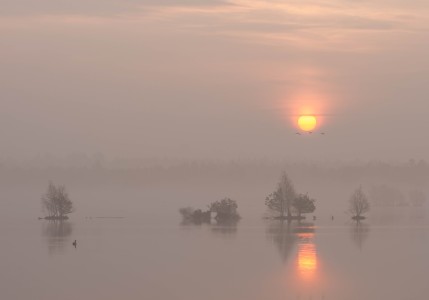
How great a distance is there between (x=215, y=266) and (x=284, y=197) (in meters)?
73.1

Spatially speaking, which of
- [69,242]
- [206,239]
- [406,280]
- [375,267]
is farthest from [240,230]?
[406,280]

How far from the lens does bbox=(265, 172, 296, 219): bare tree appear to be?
133500 mm

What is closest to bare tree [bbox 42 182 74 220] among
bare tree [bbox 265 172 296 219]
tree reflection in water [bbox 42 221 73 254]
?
tree reflection in water [bbox 42 221 73 254]

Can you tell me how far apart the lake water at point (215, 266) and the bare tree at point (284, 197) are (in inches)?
1218

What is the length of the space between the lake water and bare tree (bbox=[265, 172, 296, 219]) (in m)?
30.9

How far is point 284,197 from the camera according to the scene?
450 ft

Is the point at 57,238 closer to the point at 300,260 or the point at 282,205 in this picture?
the point at 300,260

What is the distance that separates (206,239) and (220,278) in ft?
121

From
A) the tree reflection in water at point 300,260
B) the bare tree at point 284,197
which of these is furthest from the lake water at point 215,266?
the bare tree at point 284,197

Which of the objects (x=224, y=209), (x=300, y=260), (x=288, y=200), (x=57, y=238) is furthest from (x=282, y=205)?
(x=300, y=260)

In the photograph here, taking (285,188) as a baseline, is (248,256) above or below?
below

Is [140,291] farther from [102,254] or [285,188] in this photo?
[285,188]

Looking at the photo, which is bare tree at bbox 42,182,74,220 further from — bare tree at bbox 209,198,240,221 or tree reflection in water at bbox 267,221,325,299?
tree reflection in water at bbox 267,221,325,299

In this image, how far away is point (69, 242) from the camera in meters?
90.2
